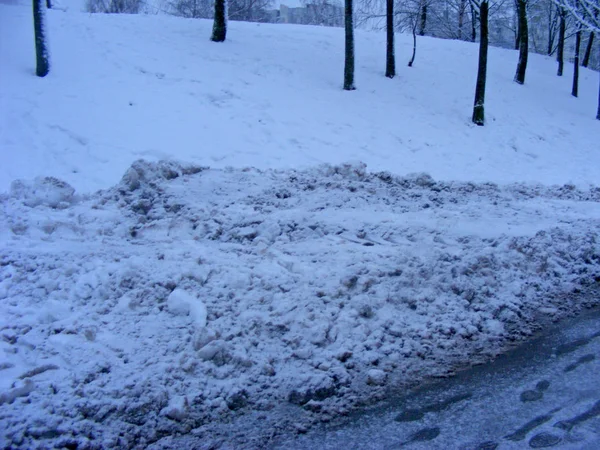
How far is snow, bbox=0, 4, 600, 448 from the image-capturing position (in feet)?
11.3

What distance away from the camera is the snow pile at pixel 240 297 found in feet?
11.0

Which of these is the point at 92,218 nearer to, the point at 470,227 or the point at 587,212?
the point at 470,227

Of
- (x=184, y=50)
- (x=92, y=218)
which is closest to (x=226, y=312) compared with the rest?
(x=92, y=218)

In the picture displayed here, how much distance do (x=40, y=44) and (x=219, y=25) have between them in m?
6.15

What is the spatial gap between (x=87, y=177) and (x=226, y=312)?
477 centimetres

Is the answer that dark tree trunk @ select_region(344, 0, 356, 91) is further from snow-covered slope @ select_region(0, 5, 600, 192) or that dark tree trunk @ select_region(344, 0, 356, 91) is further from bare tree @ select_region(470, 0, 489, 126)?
bare tree @ select_region(470, 0, 489, 126)

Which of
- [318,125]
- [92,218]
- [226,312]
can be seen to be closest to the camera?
[226,312]

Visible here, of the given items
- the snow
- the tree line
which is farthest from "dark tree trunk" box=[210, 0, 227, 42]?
the snow

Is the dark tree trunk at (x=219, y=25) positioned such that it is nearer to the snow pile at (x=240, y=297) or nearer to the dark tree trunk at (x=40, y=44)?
the dark tree trunk at (x=40, y=44)

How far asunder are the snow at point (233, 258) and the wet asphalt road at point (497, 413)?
0.56ft

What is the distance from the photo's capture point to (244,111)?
11633 millimetres

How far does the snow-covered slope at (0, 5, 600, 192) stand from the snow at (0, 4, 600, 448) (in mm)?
78

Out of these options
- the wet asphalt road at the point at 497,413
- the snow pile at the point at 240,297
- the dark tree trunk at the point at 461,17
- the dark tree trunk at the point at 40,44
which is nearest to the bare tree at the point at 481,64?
the snow pile at the point at 240,297

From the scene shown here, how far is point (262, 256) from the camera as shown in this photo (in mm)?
5180
